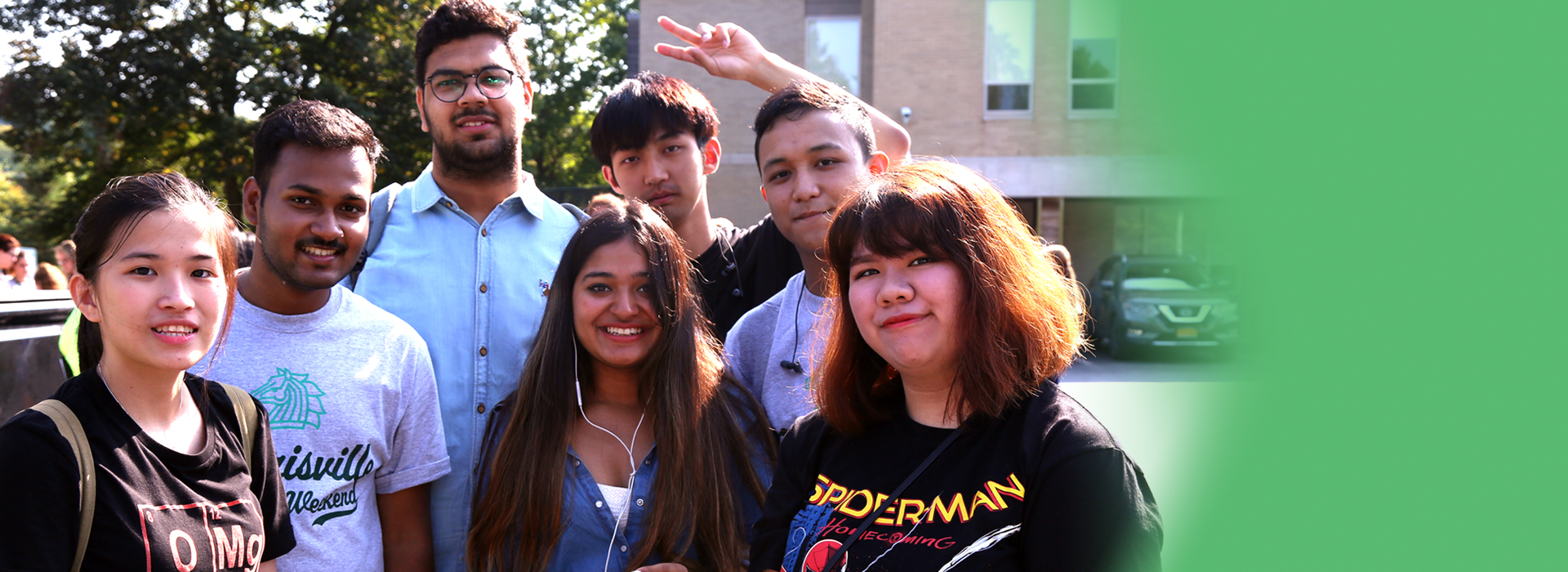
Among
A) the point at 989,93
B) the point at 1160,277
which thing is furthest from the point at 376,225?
the point at 989,93

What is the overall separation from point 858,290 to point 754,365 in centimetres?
119

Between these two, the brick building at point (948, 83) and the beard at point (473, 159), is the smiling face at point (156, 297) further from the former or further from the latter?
the brick building at point (948, 83)

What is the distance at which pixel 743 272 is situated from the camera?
3.71m

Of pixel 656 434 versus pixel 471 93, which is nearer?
pixel 656 434

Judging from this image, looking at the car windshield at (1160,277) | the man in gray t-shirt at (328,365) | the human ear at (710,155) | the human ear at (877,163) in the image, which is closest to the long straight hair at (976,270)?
the human ear at (877,163)

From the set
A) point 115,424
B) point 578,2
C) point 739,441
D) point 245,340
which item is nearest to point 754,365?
point 739,441

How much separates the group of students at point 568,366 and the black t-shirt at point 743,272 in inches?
0.5

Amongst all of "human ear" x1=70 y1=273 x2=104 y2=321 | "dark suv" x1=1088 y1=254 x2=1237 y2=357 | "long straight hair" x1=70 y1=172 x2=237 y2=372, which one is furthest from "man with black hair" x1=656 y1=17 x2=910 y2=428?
"dark suv" x1=1088 y1=254 x2=1237 y2=357

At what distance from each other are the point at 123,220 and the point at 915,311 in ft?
5.36

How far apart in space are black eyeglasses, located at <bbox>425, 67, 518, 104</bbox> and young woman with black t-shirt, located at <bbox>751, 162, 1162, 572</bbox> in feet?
5.68

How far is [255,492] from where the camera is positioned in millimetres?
2098

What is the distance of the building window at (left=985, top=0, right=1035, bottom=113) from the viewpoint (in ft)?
58.1

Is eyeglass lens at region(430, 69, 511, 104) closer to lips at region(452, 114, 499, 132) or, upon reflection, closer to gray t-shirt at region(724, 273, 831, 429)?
lips at region(452, 114, 499, 132)

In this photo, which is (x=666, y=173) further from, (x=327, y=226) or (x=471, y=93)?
(x=327, y=226)
